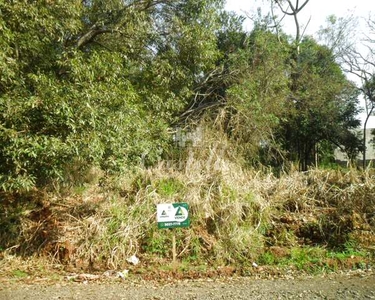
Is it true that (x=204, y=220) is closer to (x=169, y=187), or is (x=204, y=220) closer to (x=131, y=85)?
(x=169, y=187)

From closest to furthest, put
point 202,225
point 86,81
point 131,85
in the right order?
point 86,81
point 202,225
point 131,85

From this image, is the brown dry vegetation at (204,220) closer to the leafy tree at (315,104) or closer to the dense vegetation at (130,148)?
the dense vegetation at (130,148)

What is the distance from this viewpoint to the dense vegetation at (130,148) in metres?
5.22

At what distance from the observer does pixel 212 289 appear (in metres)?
4.79

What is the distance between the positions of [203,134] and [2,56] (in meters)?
6.28

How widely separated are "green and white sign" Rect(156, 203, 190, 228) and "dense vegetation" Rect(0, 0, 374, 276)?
2.42ft

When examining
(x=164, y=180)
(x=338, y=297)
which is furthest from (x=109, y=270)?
(x=338, y=297)

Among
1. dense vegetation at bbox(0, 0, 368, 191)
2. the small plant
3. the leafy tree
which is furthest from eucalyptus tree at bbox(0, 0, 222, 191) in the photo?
the leafy tree

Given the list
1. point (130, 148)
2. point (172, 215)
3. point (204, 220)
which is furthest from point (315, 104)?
point (172, 215)

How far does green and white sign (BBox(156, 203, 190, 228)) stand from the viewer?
18.7 ft

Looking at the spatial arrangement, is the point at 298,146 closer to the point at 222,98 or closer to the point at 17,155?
the point at 222,98

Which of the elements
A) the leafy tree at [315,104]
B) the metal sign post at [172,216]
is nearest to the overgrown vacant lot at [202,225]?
the metal sign post at [172,216]

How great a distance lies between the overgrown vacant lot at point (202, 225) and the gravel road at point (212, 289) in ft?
1.43

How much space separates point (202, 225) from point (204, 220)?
11 cm
